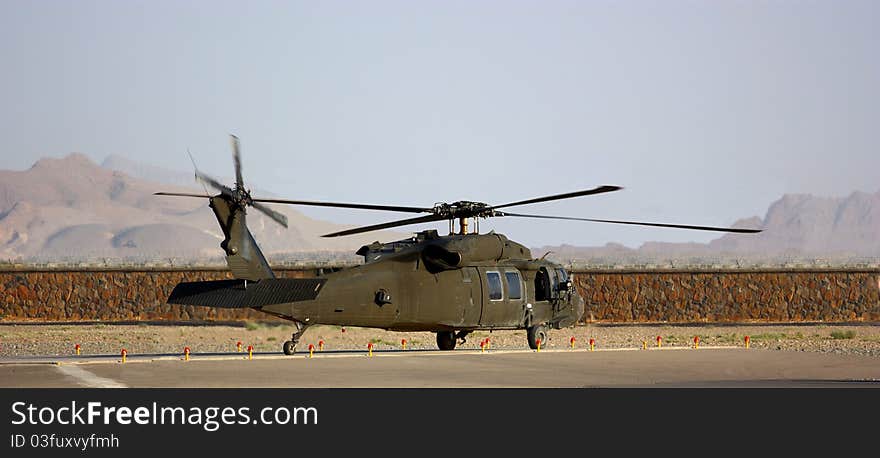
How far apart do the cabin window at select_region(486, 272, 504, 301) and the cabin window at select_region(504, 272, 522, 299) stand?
1.09ft

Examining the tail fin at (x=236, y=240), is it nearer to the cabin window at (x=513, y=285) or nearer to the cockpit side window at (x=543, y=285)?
the cabin window at (x=513, y=285)

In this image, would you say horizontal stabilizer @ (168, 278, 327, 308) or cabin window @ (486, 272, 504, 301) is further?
cabin window @ (486, 272, 504, 301)

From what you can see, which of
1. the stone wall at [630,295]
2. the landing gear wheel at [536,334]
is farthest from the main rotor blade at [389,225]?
the stone wall at [630,295]

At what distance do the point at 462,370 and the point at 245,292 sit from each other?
533 centimetres

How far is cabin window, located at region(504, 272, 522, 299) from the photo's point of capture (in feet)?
120

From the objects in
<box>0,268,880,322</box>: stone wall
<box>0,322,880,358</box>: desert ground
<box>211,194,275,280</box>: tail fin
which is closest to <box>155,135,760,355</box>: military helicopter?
<box>211,194,275,280</box>: tail fin

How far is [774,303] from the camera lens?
223 feet

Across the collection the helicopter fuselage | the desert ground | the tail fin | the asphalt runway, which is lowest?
the desert ground

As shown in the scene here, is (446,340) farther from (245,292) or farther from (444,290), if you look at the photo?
(245,292)

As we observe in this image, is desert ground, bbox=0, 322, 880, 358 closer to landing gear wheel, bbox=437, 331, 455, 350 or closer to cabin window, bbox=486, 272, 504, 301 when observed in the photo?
landing gear wheel, bbox=437, 331, 455, 350
